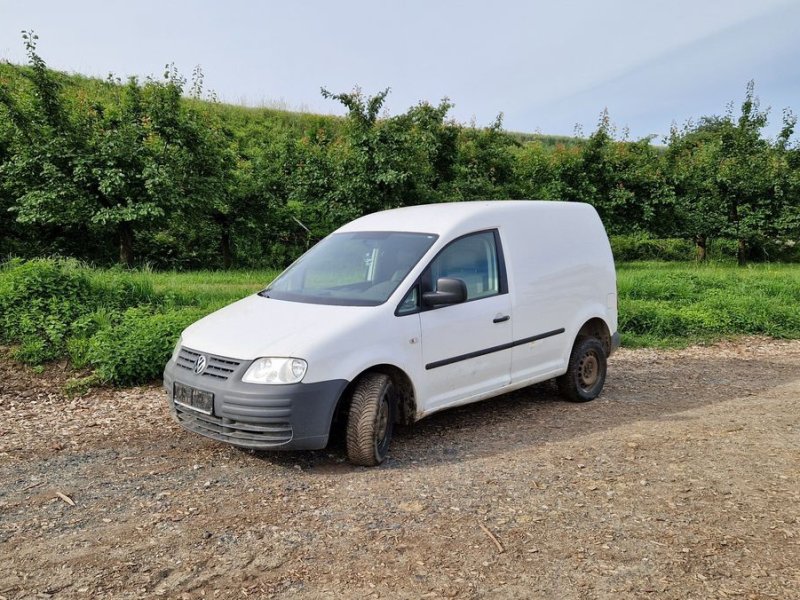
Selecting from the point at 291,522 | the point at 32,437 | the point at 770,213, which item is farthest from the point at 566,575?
the point at 770,213

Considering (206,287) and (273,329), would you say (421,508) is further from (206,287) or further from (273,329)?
(206,287)

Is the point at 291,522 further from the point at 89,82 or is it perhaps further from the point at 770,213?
the point at 89,82

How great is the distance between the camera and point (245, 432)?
14.7ft

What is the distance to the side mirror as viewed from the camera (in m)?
5.01

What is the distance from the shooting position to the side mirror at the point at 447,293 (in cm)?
501

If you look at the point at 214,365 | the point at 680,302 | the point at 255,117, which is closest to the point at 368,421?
the point at 214,365

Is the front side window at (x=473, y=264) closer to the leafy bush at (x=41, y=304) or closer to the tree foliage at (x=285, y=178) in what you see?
the leafy bush at (x=41, y=304)

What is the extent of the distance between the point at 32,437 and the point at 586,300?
537 centimetres

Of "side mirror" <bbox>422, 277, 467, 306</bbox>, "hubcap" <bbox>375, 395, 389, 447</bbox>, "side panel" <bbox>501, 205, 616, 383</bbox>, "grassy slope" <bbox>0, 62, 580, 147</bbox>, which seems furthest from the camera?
"grassy slope" <bbox>0, 62, 580, 147</bbox>

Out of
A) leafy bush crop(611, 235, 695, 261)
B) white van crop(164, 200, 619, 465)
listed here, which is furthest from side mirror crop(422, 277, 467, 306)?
leafy bush crop(611, 235, 695, 261)

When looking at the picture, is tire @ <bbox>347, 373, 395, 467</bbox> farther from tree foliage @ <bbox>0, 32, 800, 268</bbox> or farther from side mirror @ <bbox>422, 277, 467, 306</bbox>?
tree foliage @ <bbox>0, 32, 800, 268</bbox>

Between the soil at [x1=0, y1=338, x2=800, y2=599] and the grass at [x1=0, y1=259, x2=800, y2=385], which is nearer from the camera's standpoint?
the soil at [x1=0, y1=338, x2=800, y2=599]

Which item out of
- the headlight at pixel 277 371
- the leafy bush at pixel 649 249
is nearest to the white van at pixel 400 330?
the headlight at pixel 277 371

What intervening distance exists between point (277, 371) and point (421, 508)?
4.38 feet
